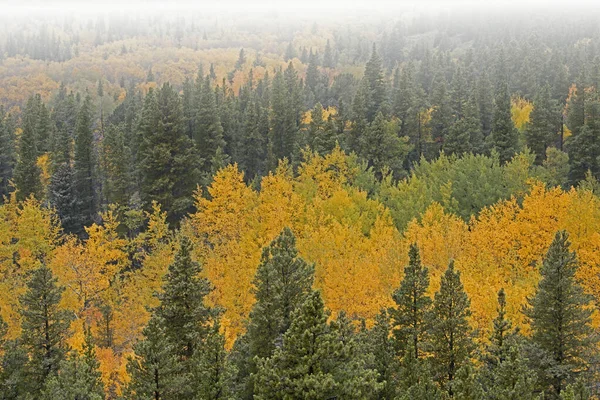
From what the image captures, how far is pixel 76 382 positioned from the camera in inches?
1053

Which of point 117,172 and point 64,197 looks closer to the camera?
point 117,172

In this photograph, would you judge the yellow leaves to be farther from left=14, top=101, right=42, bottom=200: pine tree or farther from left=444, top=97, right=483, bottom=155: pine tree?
left=14, top=101, right=42, bottom=200: pine tree

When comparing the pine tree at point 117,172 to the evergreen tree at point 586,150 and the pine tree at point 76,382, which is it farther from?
the evergreen tree at point 586,150

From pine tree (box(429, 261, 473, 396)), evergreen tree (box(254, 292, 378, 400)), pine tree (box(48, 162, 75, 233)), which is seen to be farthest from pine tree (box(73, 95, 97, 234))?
evergreen tree (box(254, 292, 378, 400))

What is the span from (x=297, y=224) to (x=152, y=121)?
23.9 m

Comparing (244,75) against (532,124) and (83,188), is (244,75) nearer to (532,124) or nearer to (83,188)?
(83,188)

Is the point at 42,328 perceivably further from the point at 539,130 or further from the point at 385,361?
the point at 539,130

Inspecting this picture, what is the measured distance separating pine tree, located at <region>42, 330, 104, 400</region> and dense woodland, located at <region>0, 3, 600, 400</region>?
0.14 metres

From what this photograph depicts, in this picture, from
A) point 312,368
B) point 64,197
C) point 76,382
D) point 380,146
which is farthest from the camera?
point 64,197

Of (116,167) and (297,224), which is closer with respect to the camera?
(297,224)

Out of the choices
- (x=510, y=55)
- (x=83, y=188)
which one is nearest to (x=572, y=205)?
(x=83, y=188)

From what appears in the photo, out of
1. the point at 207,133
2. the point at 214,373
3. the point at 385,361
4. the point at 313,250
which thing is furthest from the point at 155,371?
the point at 207,133

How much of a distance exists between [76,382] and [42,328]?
6306 mm

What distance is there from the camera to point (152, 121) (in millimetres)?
69062
